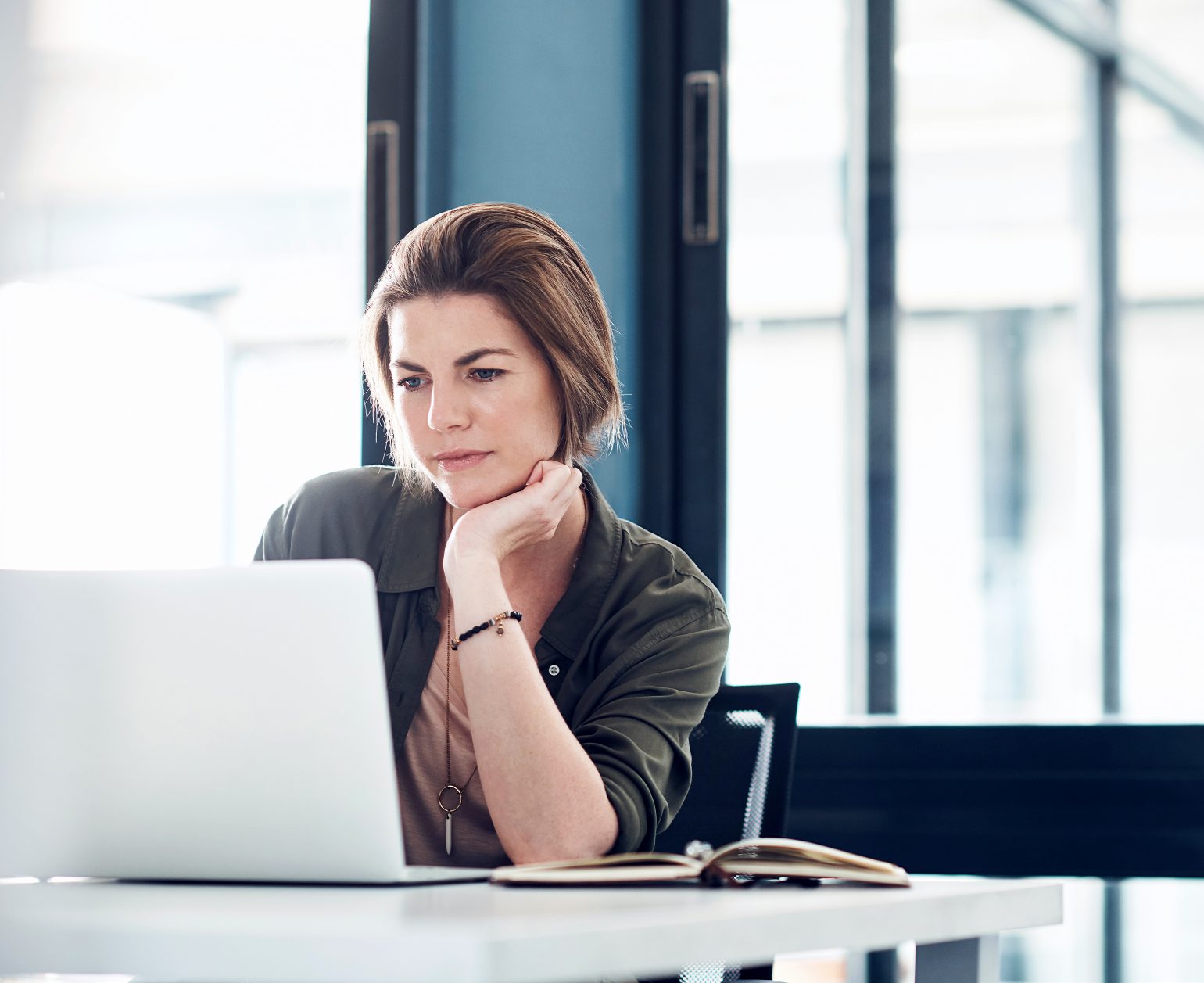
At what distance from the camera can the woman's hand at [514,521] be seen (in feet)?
4.50

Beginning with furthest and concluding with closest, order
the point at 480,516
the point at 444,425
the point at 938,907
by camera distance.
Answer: the point at 444,425 → the point at 480,516 → the point at 938,907

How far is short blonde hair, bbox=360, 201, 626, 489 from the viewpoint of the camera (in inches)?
62.7

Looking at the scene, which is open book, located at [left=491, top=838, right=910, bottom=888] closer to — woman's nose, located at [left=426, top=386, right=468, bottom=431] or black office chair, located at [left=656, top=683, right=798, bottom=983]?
black office chair, located at [left=656, top=683, right=798, bottom=983]

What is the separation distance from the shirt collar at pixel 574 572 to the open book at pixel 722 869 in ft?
1.83

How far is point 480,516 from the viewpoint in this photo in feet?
4.72

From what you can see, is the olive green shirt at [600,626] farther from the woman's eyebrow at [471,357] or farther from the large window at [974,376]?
the large window at [974,376]

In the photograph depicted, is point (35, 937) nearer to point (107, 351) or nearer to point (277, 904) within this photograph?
point (277, 904)

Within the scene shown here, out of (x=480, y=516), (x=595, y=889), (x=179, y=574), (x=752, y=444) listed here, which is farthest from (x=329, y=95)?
(x=595, y=889)

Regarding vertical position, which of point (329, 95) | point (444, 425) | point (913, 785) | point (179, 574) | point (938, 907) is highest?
point (329, 95)

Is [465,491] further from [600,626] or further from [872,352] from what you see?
[872,352]

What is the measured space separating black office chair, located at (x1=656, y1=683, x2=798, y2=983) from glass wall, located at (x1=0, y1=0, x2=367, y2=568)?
1.05 metres

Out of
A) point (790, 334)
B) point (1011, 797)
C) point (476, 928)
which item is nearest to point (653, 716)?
point (476, 928)

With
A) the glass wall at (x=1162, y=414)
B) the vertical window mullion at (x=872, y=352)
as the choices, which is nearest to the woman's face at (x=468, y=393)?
the vertical window mullion at (x=872, y=352)

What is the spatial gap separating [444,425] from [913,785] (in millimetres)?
1181
